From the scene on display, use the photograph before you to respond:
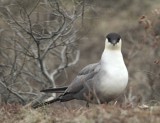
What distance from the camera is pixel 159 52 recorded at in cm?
1497

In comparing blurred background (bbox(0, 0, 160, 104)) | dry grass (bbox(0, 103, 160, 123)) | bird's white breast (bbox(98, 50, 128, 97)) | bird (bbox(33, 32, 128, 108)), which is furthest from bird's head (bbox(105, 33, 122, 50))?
dry grass (bbox(0, 103, 160, 123))

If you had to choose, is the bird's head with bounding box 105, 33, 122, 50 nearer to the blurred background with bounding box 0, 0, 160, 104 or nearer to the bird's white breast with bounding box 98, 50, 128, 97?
the bird's white breast with bounding box 98, 50, 128, 97

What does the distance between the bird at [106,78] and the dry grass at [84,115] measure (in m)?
0.60

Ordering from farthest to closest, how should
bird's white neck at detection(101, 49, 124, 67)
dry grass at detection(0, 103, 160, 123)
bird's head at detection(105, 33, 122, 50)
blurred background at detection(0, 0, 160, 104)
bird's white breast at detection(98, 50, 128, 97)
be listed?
blurred background at detection(0, 0, 160, 104) < bird's head at detection(105, 33, 122, 50) < bird's white neck at detection(101, 49, 124, 67) < bird's white breast at detection(98, 50, 128, 97) < dry grass at detection(0, 103, 160, 123)

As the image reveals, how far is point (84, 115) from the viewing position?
7.25 meters

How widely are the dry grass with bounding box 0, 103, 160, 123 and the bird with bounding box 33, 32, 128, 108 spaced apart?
1.96ft

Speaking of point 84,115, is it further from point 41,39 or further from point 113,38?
point 41,39

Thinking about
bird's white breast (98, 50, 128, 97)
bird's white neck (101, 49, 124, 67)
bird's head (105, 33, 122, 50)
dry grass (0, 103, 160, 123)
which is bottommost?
dry grass (0, 103, 160, 123)

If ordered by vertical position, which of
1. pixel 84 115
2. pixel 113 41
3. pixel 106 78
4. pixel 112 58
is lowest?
pixel 84 115

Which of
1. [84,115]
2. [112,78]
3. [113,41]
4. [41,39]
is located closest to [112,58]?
[113,41]

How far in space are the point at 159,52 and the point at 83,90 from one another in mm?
6220

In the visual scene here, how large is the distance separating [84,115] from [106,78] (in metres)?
1.34

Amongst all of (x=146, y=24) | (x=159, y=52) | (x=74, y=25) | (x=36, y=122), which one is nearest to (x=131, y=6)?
(x=159, y=52)

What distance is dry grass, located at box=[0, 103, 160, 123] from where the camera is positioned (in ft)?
22.7
